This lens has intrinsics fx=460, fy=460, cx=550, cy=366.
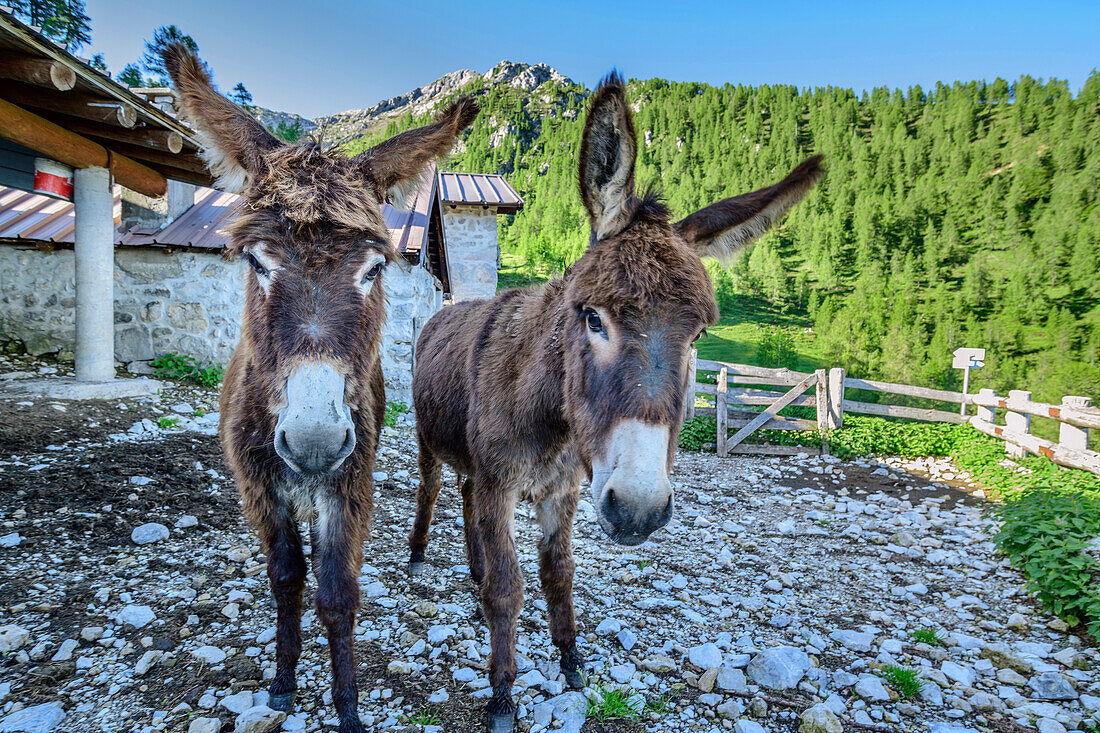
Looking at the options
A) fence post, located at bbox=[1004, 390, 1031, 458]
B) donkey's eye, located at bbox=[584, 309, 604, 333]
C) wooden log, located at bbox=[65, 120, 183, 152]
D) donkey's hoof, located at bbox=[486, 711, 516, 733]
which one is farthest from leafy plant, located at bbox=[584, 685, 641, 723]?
fence post, located at bbox=[1004, 390, 1031, 458]

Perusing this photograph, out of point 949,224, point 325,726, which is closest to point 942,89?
point 949,224

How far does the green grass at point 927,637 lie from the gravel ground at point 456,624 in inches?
0.6

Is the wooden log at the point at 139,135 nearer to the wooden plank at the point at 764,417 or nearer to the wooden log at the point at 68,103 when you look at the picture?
the wooden log at the point at 68,103

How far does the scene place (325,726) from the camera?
2191 millimetres

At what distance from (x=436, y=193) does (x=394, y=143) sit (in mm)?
9704

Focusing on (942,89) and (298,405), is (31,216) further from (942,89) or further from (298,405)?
(942,89)

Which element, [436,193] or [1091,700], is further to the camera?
[436,193]

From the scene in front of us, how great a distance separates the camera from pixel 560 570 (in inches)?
106

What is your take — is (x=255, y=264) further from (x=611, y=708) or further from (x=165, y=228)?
(x=165, y=228)

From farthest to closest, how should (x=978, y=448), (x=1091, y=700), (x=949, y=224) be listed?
(x=949, y=224)
(x=978, y=448)
(x=1091, y=700)

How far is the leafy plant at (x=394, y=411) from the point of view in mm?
8271

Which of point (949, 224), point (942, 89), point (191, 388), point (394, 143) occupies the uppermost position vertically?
point (942, 89)

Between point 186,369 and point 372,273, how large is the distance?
8.22 metres

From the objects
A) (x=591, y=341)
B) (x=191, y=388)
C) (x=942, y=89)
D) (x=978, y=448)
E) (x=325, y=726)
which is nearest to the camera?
(x=591, y=341)
